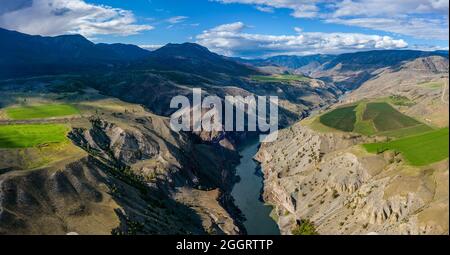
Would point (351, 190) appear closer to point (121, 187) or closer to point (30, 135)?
point (121, 187)

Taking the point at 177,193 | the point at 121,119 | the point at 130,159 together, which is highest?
the point at 121,119

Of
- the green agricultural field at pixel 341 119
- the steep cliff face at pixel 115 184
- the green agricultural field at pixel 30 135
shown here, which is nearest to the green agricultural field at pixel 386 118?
the green agricultural field at pixel 341 119

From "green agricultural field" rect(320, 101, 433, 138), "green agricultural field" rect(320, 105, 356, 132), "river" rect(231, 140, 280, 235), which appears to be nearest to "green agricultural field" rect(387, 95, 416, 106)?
"green agricultural field" rect(320, 101, 433, 138)

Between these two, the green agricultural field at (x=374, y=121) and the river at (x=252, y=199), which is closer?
the river at (x=252, y=199)

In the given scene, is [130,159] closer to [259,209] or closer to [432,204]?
[259,209]

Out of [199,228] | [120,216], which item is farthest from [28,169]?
[199,228]

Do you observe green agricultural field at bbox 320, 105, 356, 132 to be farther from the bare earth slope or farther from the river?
the river

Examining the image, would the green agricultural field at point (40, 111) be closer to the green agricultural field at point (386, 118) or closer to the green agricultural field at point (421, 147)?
the green agricultural field at point (421, 147)
